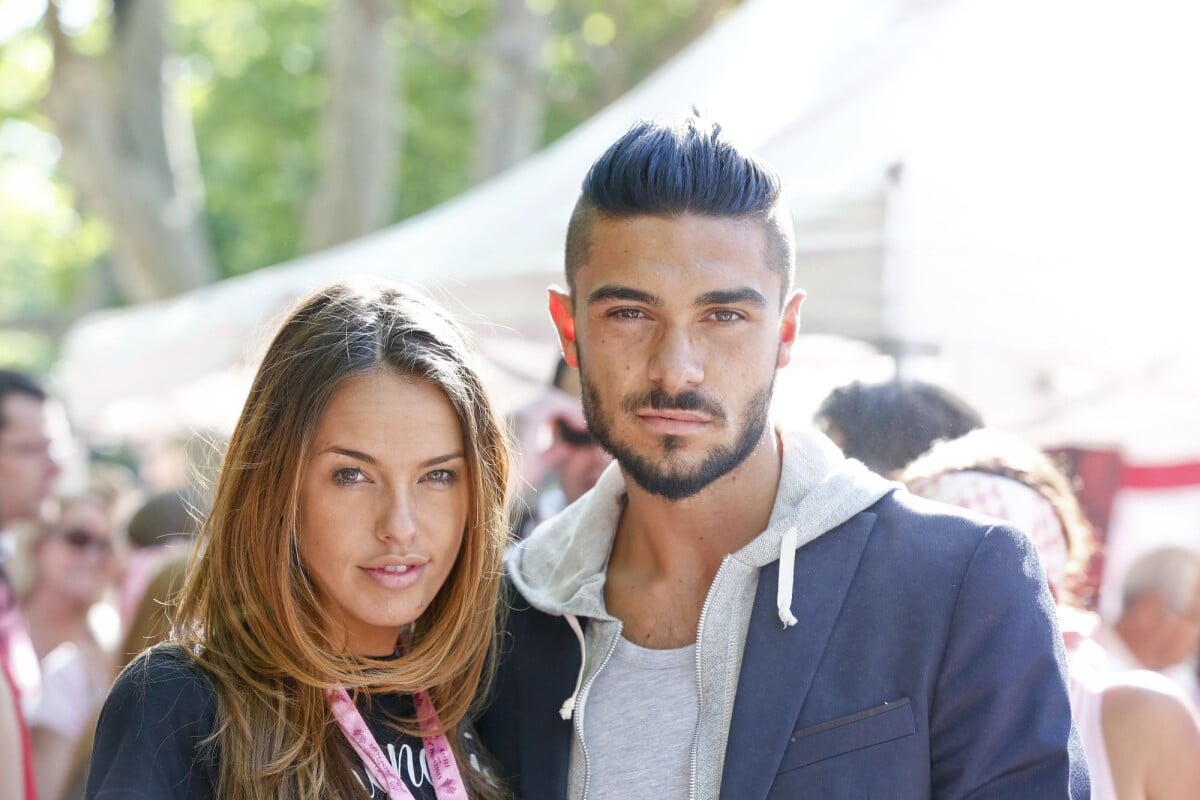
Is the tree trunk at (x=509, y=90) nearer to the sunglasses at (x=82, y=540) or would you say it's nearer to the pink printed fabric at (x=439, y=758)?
the sunglasses at (x=82, y=540)

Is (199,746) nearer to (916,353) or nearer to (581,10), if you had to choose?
(916,353)

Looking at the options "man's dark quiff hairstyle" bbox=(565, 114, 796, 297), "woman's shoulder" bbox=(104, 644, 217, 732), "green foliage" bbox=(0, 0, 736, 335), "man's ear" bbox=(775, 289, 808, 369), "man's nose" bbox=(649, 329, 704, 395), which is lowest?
"woman's shoulder" bbox=(104, 644, 217, 732)

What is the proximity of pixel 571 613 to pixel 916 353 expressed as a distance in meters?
1.61

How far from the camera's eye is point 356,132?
10914 millimetres

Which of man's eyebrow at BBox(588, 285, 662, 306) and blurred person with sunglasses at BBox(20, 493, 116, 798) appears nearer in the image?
man's eyebrow at BBox(588, 285, 662, 306)

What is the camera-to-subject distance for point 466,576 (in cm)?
235

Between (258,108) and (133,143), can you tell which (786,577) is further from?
(258,108)

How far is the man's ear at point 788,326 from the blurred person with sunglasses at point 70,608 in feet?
10.1

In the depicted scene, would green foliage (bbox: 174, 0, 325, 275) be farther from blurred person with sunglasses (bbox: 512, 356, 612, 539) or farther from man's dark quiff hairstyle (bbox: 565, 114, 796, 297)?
man's dark quiff hairstyle (bbox: 565, 114, 796, 297)

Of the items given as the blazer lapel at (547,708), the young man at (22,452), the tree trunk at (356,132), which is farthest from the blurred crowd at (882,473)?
the tree trunk at (356,132)

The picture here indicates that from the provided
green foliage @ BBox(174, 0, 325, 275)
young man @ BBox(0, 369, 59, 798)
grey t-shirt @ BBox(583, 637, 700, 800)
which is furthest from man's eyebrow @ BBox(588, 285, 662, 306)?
green foliage @ BBox(174, 0, 325, 275)

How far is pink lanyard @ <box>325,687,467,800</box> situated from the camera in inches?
85.0

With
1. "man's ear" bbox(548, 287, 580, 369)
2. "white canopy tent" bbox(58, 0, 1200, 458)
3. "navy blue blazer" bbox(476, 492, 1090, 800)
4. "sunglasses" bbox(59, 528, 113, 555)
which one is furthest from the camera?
"sunglasses" bbox(59, 528, 113, 555)

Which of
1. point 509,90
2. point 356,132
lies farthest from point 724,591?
point 509,90
